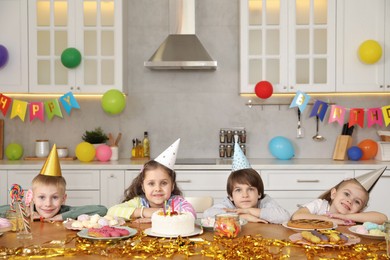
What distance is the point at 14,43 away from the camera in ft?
14.9

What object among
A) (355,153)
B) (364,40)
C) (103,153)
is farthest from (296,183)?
(103,153)

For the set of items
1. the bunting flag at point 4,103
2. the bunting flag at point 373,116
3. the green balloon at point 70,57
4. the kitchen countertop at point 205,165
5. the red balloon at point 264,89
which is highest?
the green balloon at point 70,57

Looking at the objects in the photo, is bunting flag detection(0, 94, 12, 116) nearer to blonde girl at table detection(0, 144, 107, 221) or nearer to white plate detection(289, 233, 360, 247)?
blonde girl at table detection(0, 144, 107, 221)

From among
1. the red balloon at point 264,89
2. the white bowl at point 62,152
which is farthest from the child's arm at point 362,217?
the white bowl at point 62,152

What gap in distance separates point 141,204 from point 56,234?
2.16ft

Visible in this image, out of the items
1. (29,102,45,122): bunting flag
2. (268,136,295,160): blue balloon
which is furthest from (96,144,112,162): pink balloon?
(268,136,295,160): blue balloon

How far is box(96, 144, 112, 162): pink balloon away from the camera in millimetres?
4504

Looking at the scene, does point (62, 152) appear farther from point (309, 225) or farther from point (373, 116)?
point (309, 225)

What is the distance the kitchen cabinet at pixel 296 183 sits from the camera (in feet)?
14.0

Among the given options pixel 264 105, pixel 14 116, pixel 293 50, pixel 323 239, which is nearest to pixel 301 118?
pixel 264 105

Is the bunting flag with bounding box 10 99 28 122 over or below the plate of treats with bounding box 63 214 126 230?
over

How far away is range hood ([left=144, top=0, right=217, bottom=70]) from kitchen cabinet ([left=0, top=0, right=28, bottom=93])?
3.17ft

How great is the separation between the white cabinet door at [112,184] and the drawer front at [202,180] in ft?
1.37

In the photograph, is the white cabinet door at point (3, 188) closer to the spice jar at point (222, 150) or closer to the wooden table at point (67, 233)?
the spice jar at point (222, 150)
